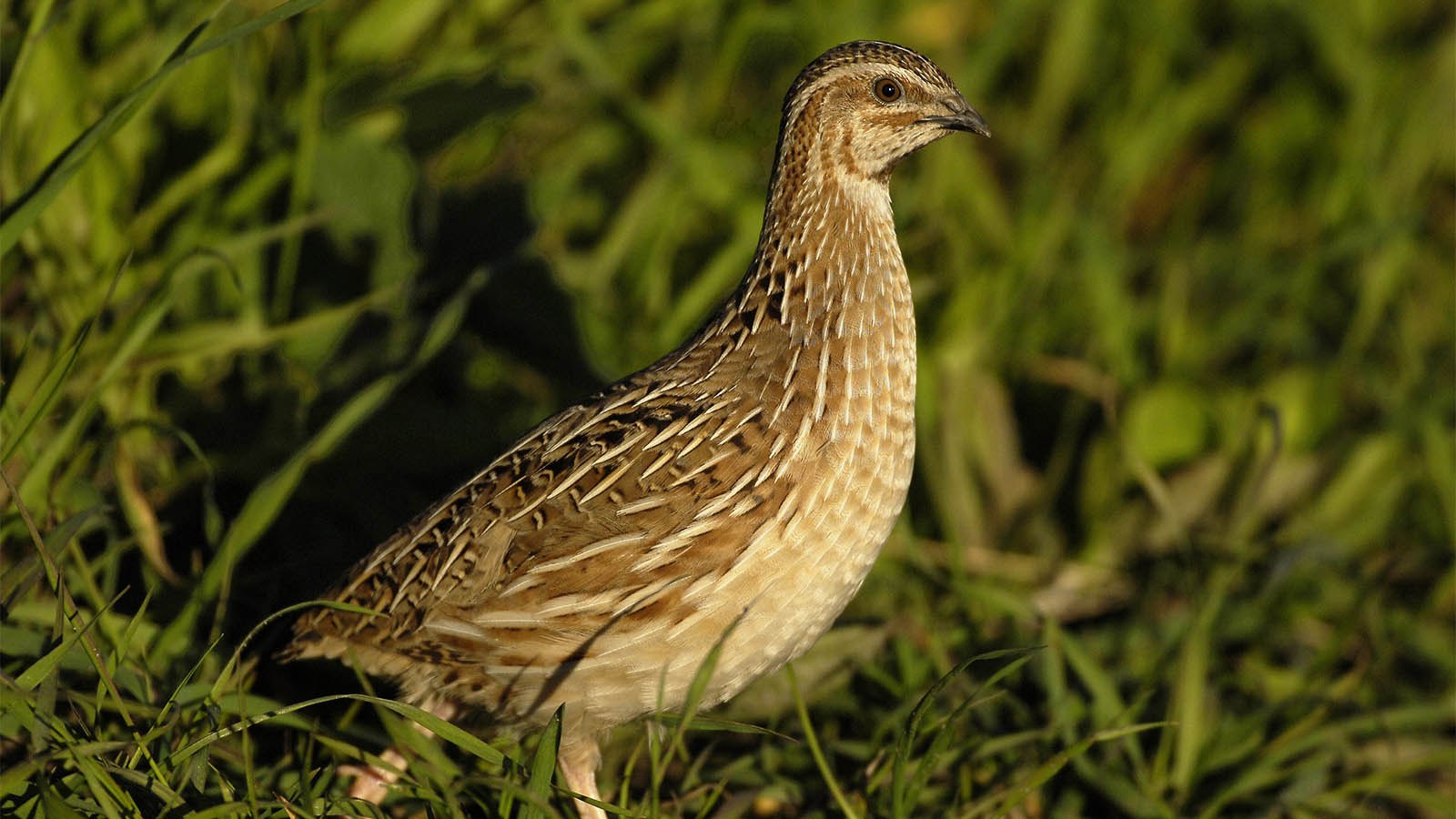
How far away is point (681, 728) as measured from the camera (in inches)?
113

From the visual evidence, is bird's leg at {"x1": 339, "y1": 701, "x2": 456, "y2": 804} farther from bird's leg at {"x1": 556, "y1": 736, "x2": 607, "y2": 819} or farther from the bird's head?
the bird's head

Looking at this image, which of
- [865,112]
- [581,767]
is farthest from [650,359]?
[581,767]

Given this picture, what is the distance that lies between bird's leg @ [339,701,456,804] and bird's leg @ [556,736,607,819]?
0.29 metres

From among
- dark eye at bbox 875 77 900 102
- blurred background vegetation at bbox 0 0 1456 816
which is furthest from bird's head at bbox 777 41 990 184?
blurred background vegetation at bbox 0 0 1456 816

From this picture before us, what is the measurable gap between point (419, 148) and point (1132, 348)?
2.65 m

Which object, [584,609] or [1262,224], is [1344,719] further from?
[1262,224]

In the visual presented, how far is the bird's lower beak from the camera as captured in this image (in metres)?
3.46

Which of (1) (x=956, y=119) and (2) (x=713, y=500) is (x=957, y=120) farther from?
(2) (x=713, y=500)

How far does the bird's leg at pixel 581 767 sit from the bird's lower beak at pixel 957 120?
1599mm

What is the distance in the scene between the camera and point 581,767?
11.2ft

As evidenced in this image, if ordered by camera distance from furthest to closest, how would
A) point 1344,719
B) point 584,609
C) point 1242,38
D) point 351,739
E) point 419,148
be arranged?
point 1242,38 < point 419,148 < point 1344,719 < point 351,739 < point 584,609

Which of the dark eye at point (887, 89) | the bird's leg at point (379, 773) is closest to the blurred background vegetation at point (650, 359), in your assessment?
the bird's leg at point (379, 773)

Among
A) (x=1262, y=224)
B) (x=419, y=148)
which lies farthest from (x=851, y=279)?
(x=1262, y=224)

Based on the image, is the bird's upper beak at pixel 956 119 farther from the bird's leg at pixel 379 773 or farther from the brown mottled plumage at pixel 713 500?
the bird's leg at pixel 379 773
